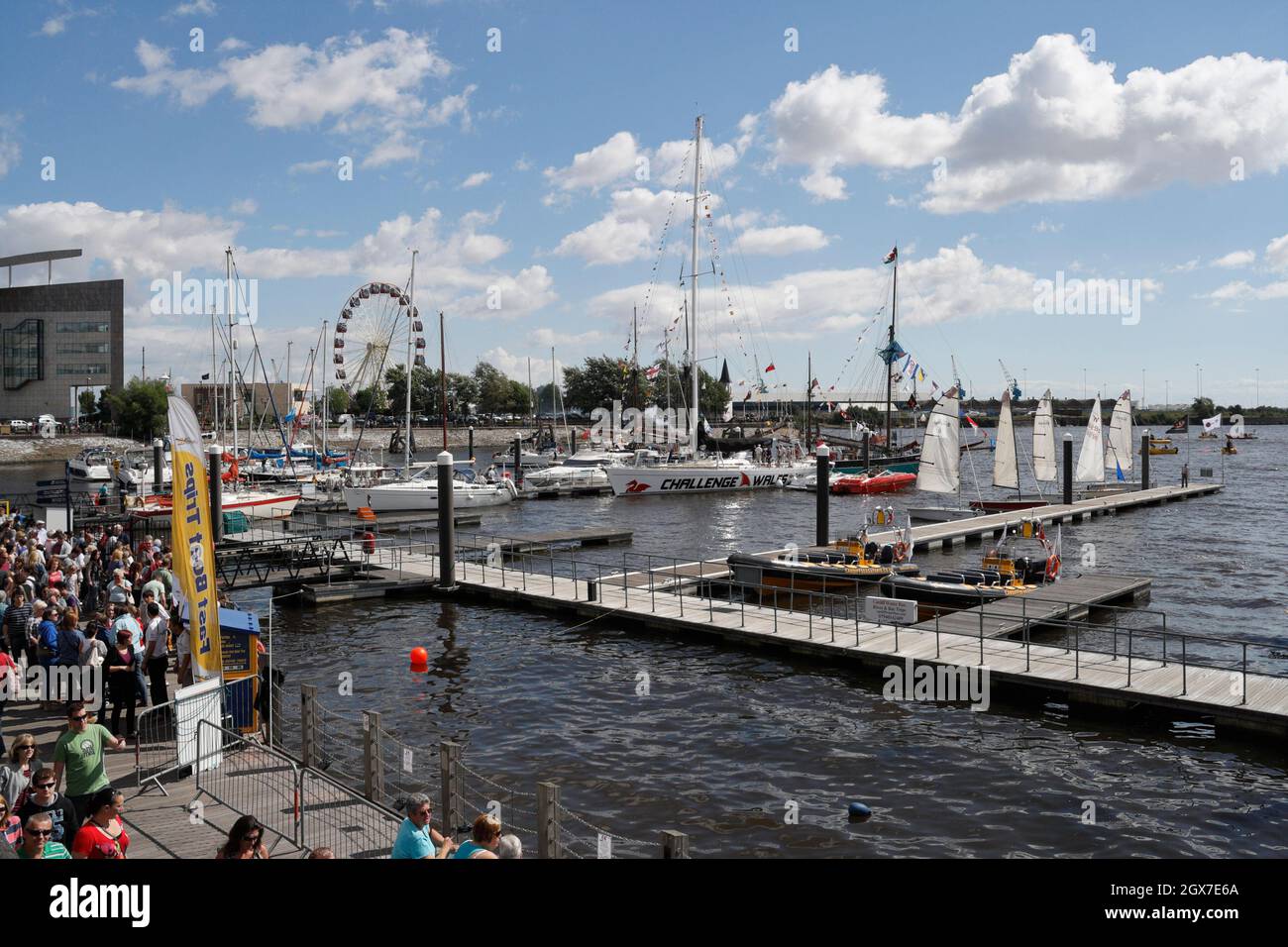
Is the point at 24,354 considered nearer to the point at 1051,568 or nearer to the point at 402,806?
the point at 1051,568

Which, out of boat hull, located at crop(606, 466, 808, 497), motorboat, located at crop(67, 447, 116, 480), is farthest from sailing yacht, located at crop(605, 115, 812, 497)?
motorboat, located at crop(67, 447, 116, 480)

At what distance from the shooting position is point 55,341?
402 ft

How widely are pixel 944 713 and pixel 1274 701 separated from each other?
578cm

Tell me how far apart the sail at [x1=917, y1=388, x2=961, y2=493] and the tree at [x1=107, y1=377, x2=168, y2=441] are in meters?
100

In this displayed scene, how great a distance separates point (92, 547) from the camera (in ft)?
93.2

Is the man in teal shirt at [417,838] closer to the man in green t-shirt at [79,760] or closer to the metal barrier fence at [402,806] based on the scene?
the metal barrier fence at [402,806]

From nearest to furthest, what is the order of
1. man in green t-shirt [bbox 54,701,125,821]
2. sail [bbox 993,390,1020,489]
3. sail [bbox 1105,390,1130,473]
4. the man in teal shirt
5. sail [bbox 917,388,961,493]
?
the man in teal shirt, man in green t-shirt [bbox 54,701,125,821], sail [bbox 917,388,961,493], sail [bbox 993,390,1020,489], sail [bbox 1105,390,1130,473]

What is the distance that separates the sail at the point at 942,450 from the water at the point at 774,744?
54.6ft

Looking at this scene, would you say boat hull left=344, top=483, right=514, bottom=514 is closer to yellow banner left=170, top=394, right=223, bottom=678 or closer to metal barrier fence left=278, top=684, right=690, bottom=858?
metal barrier fence left=278, top=684, right=690, bottom=858

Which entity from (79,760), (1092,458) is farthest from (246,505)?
(1092,458)

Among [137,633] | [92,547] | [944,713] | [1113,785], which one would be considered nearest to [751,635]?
[944,713]

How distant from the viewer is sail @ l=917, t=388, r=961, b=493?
46719 mm
